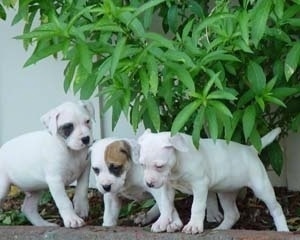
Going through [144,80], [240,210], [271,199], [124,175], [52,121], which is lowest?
[240,210]

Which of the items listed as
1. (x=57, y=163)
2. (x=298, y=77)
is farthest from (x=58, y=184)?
(x=298, y=77)

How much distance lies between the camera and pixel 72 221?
4.41 m

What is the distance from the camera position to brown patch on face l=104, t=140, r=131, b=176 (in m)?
4.19

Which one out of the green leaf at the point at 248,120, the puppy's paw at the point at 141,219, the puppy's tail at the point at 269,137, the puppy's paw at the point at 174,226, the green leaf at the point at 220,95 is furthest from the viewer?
the puppy's paw at the point at 141,219

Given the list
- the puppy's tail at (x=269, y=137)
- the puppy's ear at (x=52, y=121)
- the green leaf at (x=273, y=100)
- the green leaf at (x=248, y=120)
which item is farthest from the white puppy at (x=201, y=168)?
the puppy's ear at (x=52, y=121)

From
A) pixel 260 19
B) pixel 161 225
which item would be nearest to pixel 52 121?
pixel 161 225

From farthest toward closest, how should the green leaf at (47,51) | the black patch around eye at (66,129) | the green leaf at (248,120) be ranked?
1. the black patch around eye at (66,129)
2. the green leaf at (248,120)
3. the green leaf at (47,51)

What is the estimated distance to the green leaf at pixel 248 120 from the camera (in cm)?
412

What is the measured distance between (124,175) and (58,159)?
38cm

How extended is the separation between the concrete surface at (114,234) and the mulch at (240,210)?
41 cm

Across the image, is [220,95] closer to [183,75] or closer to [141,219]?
[183,75]

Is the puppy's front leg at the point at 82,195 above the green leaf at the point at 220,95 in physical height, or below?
below

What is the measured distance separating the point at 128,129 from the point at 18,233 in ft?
4.48

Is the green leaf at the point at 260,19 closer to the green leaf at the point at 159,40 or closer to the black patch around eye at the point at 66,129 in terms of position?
the green leaf at the point at 159,40
